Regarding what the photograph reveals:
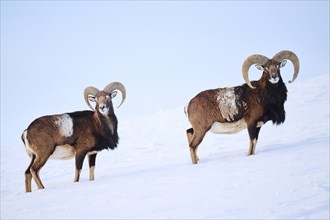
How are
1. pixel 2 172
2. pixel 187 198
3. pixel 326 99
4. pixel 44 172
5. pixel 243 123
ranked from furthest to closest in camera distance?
pixel 326 99
pixel 2 172
pixel 44 172
pixel 243 123
pixel 187 198

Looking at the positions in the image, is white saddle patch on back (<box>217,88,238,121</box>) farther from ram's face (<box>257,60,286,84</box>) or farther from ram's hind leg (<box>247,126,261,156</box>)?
ram's face (<box>257,60,286,84</box>)

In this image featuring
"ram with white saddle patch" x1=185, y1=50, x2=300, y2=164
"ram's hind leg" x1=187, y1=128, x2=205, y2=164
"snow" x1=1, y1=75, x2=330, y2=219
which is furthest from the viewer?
"ram's hind leg" x1=187, y1=128, x2=205, y2=164

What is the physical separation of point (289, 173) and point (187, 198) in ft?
7.00

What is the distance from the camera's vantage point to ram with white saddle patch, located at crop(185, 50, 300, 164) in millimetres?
12727

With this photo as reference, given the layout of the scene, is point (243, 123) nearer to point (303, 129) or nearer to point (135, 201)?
point (135, 201)

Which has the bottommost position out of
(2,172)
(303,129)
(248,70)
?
(2,172)

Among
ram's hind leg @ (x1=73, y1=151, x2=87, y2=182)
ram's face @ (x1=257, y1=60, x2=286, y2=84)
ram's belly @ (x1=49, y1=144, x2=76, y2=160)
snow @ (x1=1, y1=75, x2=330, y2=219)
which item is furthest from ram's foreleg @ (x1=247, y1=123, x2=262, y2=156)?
ram's belly @ (x1=49, y1=144, x2=76, y2=160)

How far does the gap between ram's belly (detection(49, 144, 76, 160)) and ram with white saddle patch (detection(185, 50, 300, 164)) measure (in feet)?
11.9

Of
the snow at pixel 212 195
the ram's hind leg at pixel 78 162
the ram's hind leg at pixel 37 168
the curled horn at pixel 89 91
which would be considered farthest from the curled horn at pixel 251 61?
the ram's hind leg at pixel 37 168

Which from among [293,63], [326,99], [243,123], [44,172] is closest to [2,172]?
[44,172]

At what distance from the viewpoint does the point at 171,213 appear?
7074 mm

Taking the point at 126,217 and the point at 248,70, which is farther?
the point at 248,70

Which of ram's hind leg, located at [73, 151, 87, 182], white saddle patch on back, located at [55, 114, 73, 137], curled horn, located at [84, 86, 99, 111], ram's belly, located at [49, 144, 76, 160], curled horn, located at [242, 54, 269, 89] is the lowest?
ram's hind leg, located at [73, 151, 87, 182]

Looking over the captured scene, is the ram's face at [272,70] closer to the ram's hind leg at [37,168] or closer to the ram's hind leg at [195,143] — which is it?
the ram's hind leg at [195,143]
